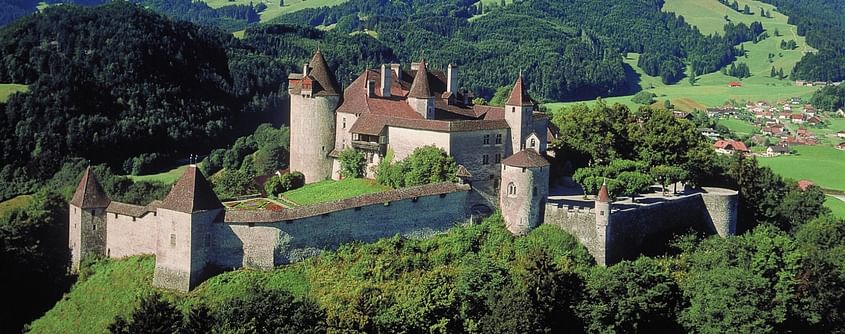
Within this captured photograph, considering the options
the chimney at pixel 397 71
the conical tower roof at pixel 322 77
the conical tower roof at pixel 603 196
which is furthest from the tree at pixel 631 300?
the chimney at pixel 397 71

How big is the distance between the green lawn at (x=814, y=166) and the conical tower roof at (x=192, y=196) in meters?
74.2

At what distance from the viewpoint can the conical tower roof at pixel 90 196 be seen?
2007 inches

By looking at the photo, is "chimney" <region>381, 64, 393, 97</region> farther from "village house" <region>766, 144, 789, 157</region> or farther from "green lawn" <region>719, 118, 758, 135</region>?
"green lawn" <region>719, 118, 758, 135</region>

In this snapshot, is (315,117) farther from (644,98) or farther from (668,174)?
(644,98)

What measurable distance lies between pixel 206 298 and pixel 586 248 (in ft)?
62.7

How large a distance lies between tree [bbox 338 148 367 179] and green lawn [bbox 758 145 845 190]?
6107 centimetres

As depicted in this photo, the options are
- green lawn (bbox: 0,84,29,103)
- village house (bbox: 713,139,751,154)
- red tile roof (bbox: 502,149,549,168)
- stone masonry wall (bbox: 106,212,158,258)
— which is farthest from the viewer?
village house (bbox: 713,139,751,154)

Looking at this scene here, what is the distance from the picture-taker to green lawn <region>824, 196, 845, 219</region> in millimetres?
85981

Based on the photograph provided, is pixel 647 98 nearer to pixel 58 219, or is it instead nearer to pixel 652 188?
pixel 652 188

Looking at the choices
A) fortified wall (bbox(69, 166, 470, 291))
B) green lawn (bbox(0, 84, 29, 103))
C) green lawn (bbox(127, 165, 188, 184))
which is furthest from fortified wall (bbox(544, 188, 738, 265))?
green lawn (bbox(0, 84, 29, 103))

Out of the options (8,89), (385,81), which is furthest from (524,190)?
(8,89)

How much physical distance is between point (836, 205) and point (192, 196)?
66913 millimetres

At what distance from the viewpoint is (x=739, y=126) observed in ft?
508

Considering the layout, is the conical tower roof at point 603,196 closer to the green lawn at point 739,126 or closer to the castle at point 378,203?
the castle at point 378,203
